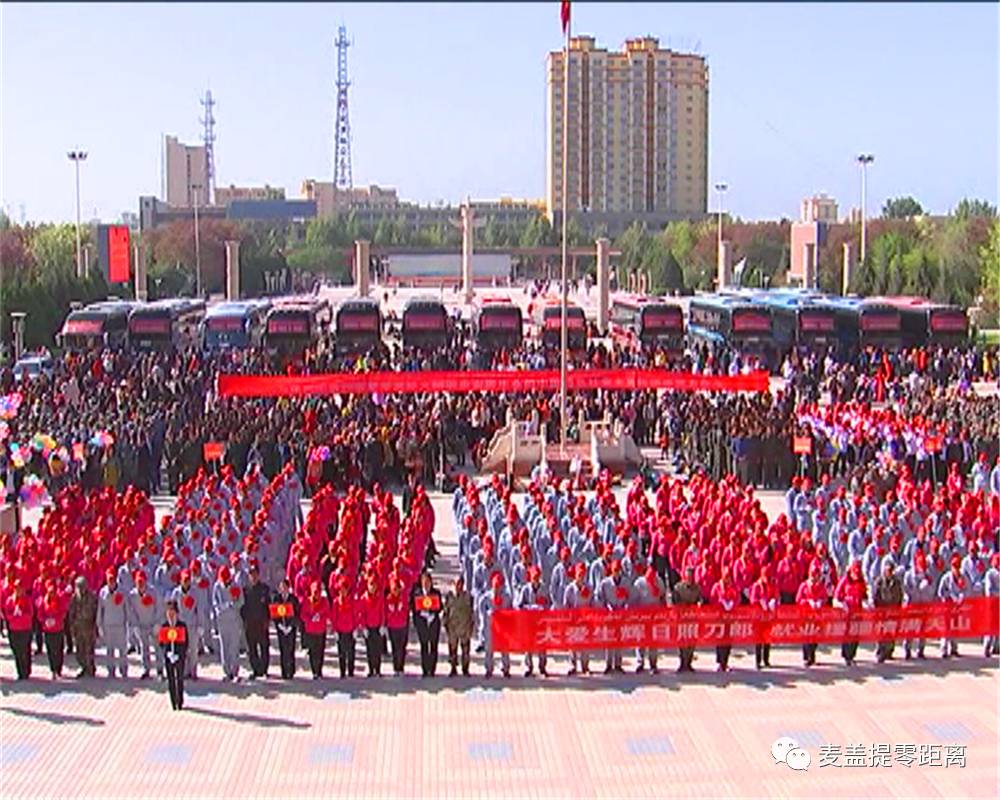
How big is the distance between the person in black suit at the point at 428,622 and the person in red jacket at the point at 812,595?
3.07 m

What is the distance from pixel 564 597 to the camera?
12344 mm

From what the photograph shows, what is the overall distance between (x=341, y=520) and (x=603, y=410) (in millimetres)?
11194

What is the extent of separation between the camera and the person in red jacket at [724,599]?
40.6 ft

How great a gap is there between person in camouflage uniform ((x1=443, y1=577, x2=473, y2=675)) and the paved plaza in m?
0.21

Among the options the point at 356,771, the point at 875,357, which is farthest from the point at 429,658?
the point at 875,357

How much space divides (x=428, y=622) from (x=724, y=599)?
2.52 meters

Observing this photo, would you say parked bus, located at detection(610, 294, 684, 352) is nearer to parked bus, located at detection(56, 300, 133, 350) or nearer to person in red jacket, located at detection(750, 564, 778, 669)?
parked bus, located at detection(56, 300, 133, 350)

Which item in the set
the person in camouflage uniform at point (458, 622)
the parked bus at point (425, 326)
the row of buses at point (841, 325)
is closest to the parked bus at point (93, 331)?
the parked bus at point (425, 326)

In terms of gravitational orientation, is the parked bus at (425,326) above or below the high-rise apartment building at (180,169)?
below

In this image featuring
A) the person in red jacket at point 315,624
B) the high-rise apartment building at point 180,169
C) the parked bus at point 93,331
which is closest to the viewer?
the person in red jacket at point 315,624

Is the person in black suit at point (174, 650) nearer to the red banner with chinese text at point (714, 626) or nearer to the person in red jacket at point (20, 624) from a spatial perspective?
the person in red jacket at point (20, 624)

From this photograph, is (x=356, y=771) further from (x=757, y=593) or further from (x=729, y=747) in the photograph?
(x=757, y=593)

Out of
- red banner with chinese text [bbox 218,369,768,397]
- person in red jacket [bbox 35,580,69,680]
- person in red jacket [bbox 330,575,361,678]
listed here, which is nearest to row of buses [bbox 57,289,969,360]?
red banner with chinese text [bbox 218,369,768,397]

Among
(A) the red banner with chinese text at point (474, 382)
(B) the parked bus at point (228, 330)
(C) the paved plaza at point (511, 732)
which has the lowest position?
(C) the paved plaza at point (511, 732)
